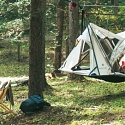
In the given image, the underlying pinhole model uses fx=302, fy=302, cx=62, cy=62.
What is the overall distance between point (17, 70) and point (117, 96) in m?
11.3

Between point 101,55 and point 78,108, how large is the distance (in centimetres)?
162

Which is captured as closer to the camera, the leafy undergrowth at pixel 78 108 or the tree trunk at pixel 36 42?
the leafy undergrowth at pixel 78 108

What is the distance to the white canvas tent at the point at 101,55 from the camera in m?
7.53

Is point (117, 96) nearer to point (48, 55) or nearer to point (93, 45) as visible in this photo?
point (93, 45)

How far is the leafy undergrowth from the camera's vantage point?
5.70 m

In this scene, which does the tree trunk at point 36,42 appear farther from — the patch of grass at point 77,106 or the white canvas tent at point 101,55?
the white canvas tent at point 101,55

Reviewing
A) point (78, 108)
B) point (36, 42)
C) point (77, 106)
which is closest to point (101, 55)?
point (77, 106)

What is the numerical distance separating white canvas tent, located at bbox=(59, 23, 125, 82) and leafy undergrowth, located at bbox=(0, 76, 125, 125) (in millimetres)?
698

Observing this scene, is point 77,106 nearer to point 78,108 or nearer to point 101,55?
point 78,108

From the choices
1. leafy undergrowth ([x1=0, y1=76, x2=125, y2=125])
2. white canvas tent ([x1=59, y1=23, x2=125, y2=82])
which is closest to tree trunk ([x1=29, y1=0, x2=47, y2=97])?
leafy undergrowth ([x1=0, y1=76, x2=125, y2=125])

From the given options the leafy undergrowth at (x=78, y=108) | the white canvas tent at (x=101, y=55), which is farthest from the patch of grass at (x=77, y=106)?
the white canvas tent at (x=101, y=55)

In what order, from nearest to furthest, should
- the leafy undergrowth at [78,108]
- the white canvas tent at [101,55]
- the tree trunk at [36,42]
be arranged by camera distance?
the leafy undergrowth at [78,108], the tree trunk at [36,42], the white canvas tent at [101,55]

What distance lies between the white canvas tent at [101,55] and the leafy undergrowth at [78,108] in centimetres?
70

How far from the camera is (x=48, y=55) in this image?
22.3 m
